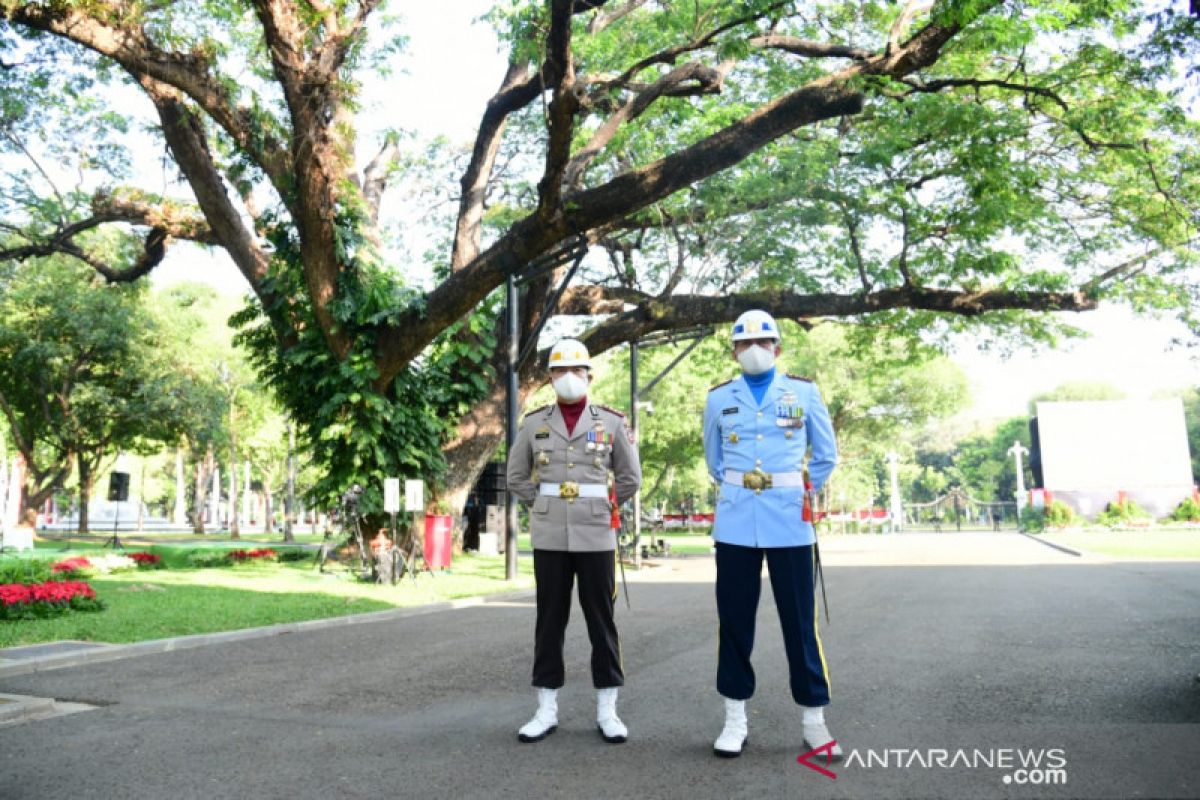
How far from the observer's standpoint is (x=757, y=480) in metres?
4.79

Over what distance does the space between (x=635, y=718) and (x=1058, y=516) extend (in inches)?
1526

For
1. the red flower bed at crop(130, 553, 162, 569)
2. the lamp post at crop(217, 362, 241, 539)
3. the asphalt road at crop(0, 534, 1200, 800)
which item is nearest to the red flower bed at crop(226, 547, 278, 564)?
the red flower bed at crop(130, 553, 162, 569)

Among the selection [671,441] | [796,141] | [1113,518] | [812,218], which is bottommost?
[1113,518]

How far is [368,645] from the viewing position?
878 centimetres

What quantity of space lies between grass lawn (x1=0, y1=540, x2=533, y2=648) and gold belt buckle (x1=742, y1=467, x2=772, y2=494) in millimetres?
6739

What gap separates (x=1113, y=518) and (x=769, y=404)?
40.7 metres

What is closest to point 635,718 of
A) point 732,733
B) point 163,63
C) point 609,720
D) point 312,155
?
point 609,720

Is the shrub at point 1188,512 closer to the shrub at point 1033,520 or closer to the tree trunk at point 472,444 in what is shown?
the shrub at point 1033,520

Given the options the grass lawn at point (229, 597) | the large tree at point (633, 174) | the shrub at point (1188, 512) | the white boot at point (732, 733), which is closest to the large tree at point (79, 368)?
the large tree at point (633, 174)

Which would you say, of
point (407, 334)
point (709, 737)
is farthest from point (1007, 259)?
point (709, 737)

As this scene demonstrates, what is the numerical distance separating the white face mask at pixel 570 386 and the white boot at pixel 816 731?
2068 mm

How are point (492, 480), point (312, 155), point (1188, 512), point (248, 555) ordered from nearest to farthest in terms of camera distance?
point (312, 155) → point (248, 555) → point (492, 480) → point (1188, 512)

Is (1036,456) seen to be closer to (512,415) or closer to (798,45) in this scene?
(512,415)

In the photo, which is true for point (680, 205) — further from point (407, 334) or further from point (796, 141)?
point (407, 334)
